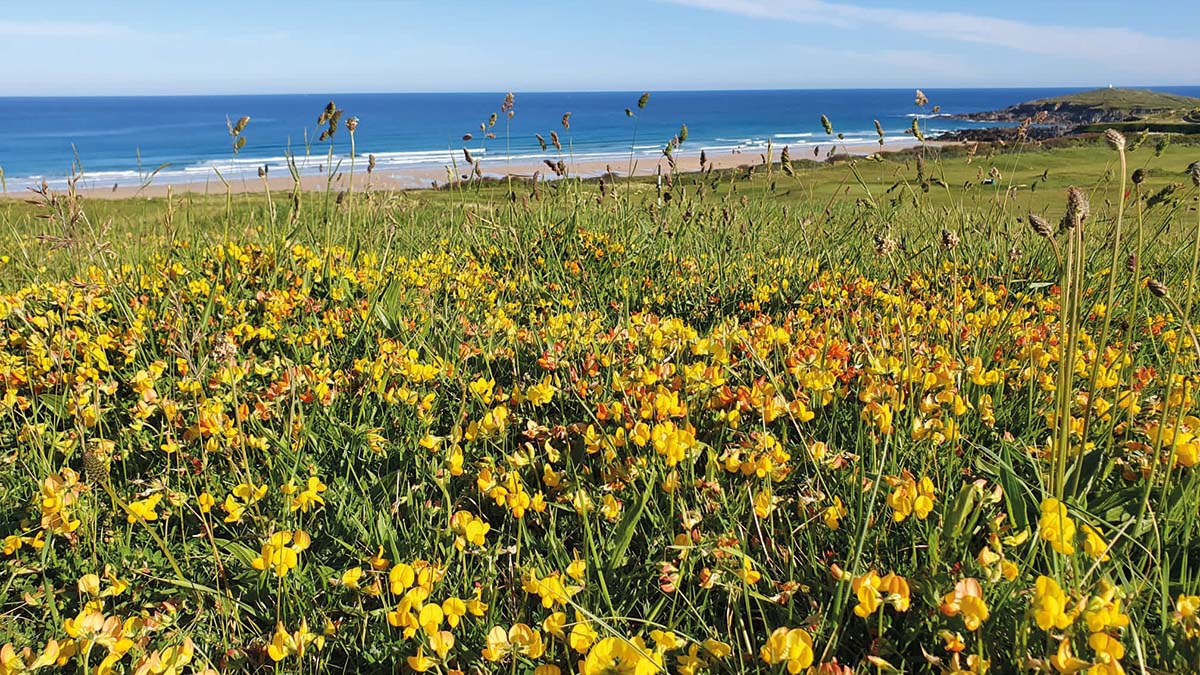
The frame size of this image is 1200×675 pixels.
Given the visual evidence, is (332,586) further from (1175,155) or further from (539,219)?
(1175,155)

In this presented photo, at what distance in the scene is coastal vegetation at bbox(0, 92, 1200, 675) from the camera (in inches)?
51.8

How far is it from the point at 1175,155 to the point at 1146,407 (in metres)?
14.9

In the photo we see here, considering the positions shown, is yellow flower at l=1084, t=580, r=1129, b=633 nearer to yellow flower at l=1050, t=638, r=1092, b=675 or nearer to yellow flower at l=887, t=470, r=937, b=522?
yellow flower at l=1050, t=638, r=1092, b=675

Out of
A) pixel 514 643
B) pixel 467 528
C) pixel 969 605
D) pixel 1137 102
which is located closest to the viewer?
pixel 969 605

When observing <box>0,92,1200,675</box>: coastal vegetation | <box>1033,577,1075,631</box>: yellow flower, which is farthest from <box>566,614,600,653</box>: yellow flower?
<box>1033,577,1075,631</box>: yellow flower

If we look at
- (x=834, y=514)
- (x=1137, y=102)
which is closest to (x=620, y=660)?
(x=834, y=514)

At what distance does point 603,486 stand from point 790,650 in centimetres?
71

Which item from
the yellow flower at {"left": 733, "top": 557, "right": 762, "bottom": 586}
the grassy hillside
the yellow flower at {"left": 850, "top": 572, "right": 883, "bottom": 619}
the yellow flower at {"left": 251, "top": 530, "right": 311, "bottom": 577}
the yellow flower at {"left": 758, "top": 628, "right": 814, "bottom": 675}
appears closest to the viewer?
the yellow flower at {"left": 758, "top": 628, "right": 814, "bottom": 675}

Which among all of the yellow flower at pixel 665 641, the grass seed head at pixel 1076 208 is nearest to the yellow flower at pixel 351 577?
the yellow flower at pixel 665 641

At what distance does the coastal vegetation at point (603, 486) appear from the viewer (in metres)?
1.31

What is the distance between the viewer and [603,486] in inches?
70.2

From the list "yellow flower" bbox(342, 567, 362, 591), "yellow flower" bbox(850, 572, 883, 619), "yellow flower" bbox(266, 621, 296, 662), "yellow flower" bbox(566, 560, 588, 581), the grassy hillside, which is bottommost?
"yellow flower" bbox(266, 621, 296, 662)

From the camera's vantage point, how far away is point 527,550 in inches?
69.6

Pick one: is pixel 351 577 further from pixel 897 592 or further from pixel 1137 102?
pixel 1137 102
